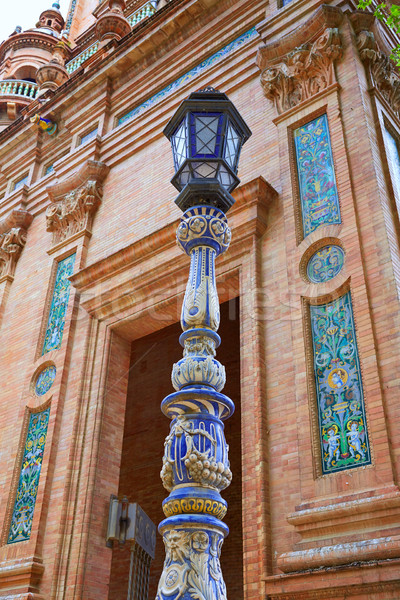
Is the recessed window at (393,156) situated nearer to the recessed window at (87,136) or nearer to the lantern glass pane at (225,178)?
the lantern glass pane at (225,178)

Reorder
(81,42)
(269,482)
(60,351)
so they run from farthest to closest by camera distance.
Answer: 1. (81,42)
2. (60,351)
3. (269,482)

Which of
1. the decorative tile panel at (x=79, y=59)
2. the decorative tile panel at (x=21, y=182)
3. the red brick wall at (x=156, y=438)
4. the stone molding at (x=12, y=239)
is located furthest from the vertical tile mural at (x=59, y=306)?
the decorative tile panel at (x=79, y=59)

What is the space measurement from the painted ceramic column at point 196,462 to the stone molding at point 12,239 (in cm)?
988

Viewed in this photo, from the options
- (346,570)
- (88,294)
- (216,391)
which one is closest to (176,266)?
(88,294)

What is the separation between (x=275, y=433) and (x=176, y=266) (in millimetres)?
3364

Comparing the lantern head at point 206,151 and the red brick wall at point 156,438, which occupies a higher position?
the red brick wall at point 156,438

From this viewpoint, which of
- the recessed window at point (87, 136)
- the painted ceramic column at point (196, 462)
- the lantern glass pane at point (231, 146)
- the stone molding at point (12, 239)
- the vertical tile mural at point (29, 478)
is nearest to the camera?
the painted ceramic column at point (196, 462)

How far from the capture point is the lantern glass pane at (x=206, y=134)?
4.78 meters

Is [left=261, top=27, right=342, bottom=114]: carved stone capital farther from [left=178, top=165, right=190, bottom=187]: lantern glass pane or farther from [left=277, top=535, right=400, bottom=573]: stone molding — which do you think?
[left=277, top=535, right=400, bottom=573]: stone molding

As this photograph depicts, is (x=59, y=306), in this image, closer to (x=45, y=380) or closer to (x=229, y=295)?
(x=45, y=380)

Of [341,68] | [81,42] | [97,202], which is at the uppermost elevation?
[81,42]

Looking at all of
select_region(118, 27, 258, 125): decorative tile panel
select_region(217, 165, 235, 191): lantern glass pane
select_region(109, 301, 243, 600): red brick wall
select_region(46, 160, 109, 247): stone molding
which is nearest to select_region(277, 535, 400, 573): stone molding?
select_region(217, 165, 235, 191): lantern glass pane

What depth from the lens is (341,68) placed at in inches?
351

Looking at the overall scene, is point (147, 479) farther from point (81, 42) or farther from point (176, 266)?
point (81, 42)
